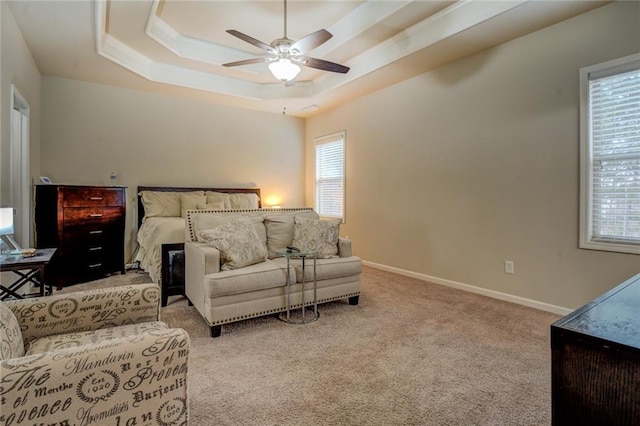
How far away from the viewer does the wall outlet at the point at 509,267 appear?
3.39 meters

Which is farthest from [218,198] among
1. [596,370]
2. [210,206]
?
[596,370]

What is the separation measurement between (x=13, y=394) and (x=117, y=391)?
24 cm

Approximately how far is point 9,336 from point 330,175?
16.7ft

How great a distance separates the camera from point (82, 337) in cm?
Result: 146

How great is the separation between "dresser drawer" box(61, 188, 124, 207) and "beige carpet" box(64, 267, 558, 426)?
1.89 metres

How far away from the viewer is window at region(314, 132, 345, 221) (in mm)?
5730

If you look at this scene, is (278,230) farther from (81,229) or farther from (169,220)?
(81,229)

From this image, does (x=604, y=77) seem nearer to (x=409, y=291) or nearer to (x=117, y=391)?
(x=409, y=291)

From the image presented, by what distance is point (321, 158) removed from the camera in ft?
20.4

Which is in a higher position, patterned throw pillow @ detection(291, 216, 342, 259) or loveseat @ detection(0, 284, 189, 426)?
patterned throw pillow @ detection(291, 216, 342, 259)

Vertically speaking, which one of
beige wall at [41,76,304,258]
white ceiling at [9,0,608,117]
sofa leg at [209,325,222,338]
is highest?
white ceiling at [9,0,608,117]

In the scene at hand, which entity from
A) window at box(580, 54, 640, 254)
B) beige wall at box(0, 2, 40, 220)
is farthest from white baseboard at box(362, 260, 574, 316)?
beige wall at box(0, 2, 40, 220)

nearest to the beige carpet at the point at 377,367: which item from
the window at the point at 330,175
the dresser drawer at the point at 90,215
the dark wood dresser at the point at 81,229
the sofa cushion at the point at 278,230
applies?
the sofa cushion at the point at 278,230

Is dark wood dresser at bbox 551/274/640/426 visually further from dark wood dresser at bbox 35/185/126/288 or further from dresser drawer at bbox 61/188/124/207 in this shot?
dresser drawer at bbox 61/188/124/207
